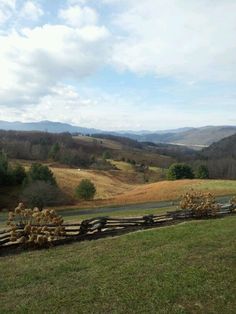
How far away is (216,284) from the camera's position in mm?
9656

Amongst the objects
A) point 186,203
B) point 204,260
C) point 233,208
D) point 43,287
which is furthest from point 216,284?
point 233,208

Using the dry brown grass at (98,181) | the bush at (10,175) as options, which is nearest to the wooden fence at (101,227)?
the dry brown grass at (98,181)

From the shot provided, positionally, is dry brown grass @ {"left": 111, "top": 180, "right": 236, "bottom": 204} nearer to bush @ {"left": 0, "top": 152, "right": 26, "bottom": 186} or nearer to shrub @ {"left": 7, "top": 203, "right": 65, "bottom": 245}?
bush @ {"left": 0, "top": 152, "right": 26, "bottom": 186}

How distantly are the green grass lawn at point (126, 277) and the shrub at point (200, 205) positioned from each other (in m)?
6.01

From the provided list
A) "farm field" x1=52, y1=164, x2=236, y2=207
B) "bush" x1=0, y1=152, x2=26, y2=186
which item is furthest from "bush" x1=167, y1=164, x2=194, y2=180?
"bush" x1=0, y1=152, x2=26, y2=186

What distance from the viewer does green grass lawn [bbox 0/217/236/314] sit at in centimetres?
848

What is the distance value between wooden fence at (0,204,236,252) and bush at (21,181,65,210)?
107ft

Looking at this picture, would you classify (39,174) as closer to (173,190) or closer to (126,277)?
(173,190)

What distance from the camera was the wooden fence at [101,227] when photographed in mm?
13750

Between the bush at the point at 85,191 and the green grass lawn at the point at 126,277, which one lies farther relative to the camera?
the bush at the point at 85,191

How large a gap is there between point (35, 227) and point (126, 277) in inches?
189

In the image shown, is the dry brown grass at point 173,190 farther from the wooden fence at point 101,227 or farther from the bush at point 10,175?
the wooden fence at point 101,227

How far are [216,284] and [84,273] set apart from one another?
10.2 ft

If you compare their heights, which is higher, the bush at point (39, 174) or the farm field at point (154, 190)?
the bush at point (39, 174)
